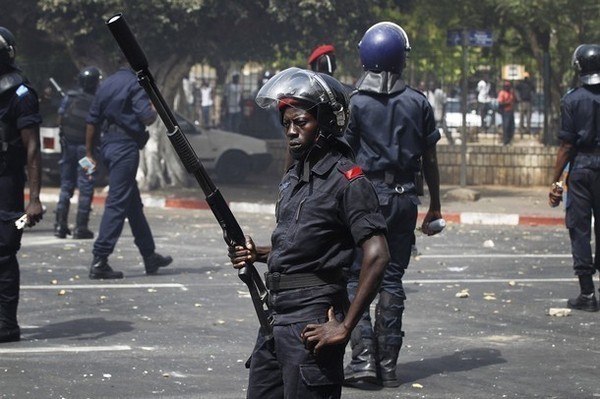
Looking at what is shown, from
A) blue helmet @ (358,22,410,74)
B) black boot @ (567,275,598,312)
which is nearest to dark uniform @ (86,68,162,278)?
black boot @ (567,275,598,312)

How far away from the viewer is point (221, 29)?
75.3 ft

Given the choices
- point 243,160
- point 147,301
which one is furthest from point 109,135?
point 243,160

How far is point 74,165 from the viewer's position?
16109 mm

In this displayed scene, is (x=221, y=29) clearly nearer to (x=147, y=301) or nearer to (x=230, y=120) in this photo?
(x=230, y=120)

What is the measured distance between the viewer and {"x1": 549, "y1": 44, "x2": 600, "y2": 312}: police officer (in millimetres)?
10336

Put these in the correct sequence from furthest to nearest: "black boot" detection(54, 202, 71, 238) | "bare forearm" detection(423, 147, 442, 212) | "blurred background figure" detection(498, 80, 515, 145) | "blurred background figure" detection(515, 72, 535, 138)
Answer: "blurred background figure" detection(515, 72, 535, 138)
"blurred background figure" detection(498, 80, 515, 145)
"black boot" detection(54, 202, 71, 238)
"bare forearm" detection(423, 147, 442, 212)

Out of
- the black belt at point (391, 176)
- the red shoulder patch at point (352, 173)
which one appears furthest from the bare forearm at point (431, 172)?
the red shoulder patch at point (352, 173)

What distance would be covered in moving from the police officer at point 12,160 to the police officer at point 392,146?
82.3 inches

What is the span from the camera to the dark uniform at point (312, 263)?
5.02m

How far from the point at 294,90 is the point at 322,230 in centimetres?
53

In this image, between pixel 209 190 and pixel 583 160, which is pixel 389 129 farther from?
pixel 209 190

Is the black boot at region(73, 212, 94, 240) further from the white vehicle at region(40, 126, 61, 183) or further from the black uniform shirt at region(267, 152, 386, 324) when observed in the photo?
the black uniform shirt at region(267, 152, 386, 324)

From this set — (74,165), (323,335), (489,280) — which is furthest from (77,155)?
(323,335)

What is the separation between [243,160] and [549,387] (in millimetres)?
17947
